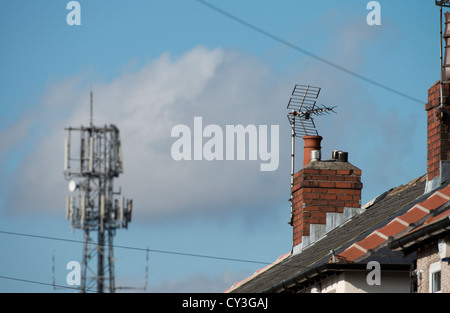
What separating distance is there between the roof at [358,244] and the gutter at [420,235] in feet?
5.55

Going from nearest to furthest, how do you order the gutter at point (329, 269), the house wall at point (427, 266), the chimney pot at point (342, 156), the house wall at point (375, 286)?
the house wall at point (427, 266) → the gutter at point (329, 269) → the house wall at point (375, 286) → the chimney pot at point (342, 156)

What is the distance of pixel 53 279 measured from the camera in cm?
4419

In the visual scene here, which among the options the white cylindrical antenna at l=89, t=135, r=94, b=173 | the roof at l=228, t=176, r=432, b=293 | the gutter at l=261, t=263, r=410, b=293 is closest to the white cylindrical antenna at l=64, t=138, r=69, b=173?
the white cylindrical antenna at l=89, t=135, r=94, b=173

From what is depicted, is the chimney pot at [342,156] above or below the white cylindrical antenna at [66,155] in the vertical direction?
below

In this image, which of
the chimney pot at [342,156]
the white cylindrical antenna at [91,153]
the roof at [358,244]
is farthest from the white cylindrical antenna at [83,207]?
the chimney pot at [342,156]

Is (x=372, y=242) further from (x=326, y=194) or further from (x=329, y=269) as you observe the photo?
(x=326, y=194)

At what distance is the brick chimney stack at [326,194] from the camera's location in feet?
111

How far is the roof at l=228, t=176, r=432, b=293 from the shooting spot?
25.3m

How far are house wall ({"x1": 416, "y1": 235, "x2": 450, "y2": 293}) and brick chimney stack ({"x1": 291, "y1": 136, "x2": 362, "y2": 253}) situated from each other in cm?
1029

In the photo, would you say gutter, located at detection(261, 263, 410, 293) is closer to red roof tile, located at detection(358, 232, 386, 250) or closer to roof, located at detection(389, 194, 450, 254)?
red roof tile, located at detection(358, 232, 386, 250)

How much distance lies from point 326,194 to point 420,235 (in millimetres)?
11515

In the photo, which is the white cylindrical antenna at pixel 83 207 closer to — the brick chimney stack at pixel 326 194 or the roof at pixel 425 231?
the brick chimney stack at pixel 326 194
